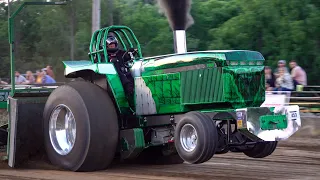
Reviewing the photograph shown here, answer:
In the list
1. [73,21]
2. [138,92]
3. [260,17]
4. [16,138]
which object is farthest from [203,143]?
[73,21]

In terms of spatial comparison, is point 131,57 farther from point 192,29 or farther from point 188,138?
point 192,29

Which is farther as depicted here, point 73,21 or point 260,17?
point 73,21

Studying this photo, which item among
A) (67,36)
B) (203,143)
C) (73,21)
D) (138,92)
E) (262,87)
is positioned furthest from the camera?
(67,36)

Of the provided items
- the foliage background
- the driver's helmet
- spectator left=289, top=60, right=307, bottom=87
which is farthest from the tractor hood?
the foliage background

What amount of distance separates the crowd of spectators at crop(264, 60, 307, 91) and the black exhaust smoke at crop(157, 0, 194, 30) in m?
2.65

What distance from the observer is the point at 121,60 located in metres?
8.95

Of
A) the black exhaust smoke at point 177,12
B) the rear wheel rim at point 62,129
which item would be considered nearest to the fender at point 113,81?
the rear wheel rim at point 62,129

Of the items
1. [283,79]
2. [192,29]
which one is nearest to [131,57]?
[283,79]

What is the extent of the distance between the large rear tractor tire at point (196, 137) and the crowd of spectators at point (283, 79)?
820 centimetres

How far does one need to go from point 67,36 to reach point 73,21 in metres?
2.02

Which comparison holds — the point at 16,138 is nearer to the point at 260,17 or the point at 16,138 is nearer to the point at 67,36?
the point at 260,17

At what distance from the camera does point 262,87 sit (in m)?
8.04

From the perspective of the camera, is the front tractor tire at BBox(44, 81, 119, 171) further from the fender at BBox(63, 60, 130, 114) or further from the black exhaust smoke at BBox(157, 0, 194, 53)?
the black exhaust smoke at BBox(157, 0, 194, 53)

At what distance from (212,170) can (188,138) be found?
1.09 m
